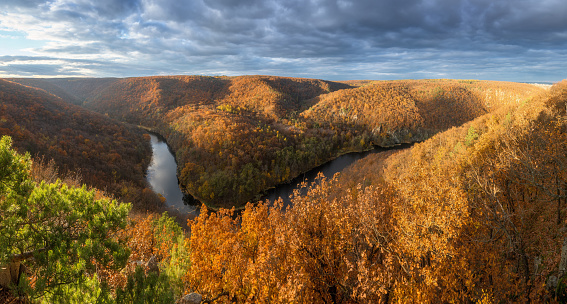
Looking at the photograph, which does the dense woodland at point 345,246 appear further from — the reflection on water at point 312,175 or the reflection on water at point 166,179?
the reflection on water at point 166,179

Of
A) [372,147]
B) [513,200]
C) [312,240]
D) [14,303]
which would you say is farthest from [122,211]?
[372,147]

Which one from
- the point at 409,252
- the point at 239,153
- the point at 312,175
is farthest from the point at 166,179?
the point at 409,252

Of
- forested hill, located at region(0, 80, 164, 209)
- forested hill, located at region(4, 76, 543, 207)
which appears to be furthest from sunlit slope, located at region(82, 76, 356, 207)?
forested hill, located at region(0, 80, 164, 209)

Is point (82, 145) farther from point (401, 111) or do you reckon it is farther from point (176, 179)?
point (401, 111)

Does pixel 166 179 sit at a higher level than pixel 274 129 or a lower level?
lower

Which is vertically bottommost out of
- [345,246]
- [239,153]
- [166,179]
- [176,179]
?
[176,179]

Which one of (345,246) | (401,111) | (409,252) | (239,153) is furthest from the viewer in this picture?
(401,111)

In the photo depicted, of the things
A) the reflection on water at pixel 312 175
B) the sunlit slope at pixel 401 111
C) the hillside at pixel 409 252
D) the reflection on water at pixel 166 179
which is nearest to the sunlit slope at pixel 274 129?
the sunlit slope at pixel 401 111
